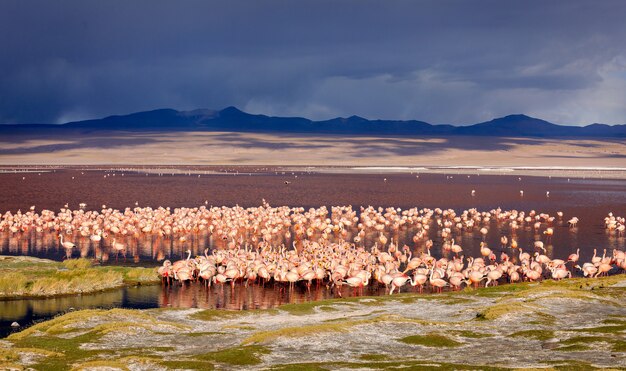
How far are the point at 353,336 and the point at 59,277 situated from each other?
58.6 ft

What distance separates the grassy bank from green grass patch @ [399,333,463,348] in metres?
17.9

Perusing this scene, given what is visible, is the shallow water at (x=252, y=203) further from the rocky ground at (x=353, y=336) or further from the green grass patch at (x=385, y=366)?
the green grass patch at (x=385, y=366)

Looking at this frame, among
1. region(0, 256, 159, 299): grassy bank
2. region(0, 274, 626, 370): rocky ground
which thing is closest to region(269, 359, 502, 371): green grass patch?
region(0, 274, 626, 370): rocky ground

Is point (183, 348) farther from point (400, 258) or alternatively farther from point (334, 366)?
point (400, 258)

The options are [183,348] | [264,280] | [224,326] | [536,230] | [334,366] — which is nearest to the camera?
[334,366]

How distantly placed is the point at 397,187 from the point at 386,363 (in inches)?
3632

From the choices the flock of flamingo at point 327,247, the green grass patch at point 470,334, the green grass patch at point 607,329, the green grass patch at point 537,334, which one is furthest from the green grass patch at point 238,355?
the flock of flamingo at point 327,247

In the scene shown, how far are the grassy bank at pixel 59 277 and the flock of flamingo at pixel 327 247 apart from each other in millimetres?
1906

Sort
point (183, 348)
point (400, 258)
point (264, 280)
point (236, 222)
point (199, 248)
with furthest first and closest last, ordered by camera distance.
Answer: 1. point (236, 222)
2. point (199, 248)
3. point (400, 258)
4. point (264, 280)
5. point (183, 348)

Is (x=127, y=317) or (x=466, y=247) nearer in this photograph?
(x=127, y=317)

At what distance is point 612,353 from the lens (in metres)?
21.8

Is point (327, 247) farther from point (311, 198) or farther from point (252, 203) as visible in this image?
point (311, 198)

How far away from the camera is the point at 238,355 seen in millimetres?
22203

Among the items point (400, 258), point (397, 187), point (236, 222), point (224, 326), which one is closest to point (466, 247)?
point (400, 258)
